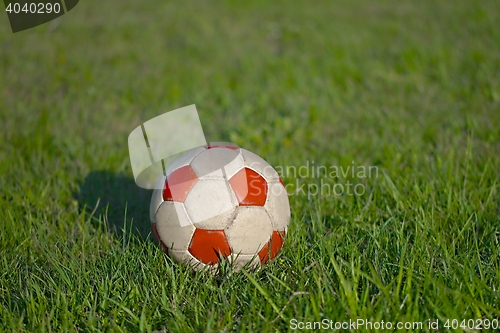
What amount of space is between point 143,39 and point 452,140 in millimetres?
4217

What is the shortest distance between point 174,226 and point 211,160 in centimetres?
37

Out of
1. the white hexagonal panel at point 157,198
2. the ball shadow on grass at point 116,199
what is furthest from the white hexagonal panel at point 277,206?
the ball shadow on grass at point 116,199

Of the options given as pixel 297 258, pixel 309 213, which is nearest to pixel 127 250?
pixel 297 258

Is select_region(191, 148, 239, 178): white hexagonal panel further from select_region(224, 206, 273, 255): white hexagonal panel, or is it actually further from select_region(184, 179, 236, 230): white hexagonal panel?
select_region(224, 206, 273, 255): white hexagonal panel

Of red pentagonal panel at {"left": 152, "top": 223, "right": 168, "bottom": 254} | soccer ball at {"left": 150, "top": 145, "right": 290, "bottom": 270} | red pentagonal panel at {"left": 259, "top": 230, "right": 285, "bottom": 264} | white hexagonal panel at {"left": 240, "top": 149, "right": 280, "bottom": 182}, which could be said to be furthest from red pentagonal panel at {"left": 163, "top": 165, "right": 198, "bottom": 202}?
red pentagonal panel at {"left": 259, "top": 230, "right": 285, "bottom": 264}

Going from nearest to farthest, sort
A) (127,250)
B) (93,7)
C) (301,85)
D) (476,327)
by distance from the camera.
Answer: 1. (476,327)
2. (127,250)
3. (301,85)
4. (93,7)

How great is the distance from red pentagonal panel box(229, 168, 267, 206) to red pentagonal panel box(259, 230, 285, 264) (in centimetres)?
18

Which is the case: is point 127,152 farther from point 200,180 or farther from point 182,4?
point 182,4

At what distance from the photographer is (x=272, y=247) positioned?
231 cm

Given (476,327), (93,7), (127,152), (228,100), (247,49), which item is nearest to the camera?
(476,327)

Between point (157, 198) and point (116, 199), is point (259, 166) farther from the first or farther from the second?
point (116, 199)

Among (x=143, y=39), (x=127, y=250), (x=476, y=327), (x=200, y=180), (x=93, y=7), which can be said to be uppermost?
(x=93, y=7)

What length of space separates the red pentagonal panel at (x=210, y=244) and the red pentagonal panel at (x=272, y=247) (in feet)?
0.57

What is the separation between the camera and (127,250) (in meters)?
2.33
